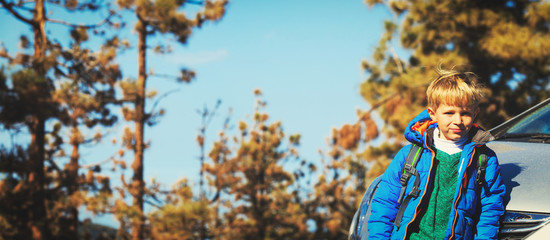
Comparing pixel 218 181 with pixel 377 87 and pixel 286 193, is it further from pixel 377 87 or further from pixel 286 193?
pixel 377 87

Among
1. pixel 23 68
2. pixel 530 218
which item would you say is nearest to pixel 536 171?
pixel 530 218

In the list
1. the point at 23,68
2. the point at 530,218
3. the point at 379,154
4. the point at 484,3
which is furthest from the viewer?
the point at 379,154

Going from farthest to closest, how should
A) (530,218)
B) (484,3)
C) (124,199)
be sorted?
(124,199) < (484,3) < (530,218)

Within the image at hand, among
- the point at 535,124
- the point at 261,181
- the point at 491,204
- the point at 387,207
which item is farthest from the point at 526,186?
the point at 261,181

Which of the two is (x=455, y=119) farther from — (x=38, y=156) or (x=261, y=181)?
(x=261, y=181)

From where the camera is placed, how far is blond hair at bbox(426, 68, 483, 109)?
2.07 meters

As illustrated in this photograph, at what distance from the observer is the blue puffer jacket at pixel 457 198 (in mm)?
2025

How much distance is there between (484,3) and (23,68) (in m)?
12.7

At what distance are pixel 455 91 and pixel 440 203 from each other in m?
0.45

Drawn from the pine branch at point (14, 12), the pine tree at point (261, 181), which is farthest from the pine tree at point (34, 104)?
the pine tree at point (261, 181)

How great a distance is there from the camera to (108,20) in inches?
607

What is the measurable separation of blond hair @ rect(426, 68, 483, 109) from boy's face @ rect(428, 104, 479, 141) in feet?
0.07

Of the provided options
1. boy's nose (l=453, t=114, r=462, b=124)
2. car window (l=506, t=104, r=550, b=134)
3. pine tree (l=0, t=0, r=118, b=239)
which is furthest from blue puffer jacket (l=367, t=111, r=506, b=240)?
pine tree (l=0, t=0, r=118, b=239)

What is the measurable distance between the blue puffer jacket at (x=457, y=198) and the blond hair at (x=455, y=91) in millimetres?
151
